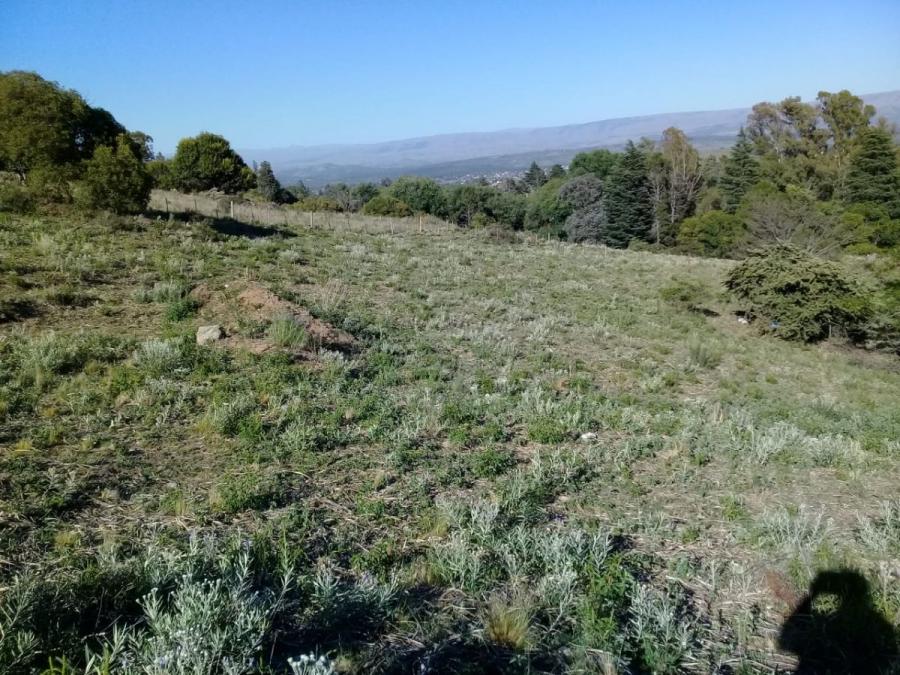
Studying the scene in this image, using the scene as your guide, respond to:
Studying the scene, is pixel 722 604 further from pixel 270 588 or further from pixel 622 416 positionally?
pixel 622 416

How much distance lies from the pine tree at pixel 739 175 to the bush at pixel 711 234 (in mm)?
6060

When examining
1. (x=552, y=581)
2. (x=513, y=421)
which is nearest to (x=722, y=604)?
(x=552, y=581)

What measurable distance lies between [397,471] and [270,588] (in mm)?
2230

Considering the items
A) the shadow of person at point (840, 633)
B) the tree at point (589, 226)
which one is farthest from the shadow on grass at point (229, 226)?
the tree at point (589, 226)

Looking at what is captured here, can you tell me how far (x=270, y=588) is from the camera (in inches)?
142

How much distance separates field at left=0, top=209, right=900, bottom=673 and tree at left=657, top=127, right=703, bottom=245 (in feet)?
166

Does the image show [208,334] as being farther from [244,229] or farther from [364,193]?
[364,193]

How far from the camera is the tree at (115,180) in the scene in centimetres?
1628

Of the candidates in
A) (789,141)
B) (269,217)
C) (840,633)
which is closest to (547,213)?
(789,141)

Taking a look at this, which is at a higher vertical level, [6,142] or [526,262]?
[6,142]

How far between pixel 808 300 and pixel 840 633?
1608 centimetres

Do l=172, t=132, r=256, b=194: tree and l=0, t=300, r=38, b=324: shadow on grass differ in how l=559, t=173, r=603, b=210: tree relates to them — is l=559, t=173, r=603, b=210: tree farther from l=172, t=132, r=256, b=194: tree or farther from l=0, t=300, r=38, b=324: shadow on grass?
l=0, t=300, r=38, b=324: shadow on grass

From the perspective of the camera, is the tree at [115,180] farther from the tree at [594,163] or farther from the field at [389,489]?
the tree at [594,163]

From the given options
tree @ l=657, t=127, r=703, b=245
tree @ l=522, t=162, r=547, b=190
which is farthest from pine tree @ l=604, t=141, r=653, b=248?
tree @ l=522, t=162, r=547, b=190
